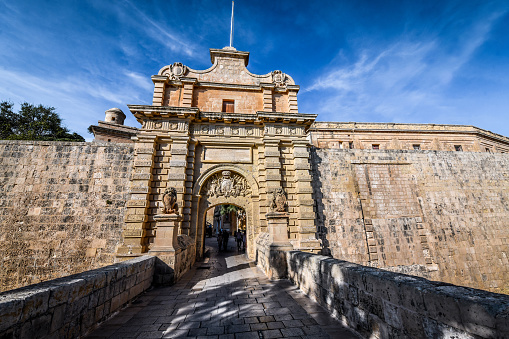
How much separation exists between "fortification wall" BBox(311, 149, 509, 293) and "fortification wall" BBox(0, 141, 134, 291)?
9.95 metres

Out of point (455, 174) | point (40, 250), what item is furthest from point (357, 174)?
point (40, 250)

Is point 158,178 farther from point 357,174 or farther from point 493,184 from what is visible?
point 493,184

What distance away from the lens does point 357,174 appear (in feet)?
39.4

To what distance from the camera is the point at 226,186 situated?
10.6 m

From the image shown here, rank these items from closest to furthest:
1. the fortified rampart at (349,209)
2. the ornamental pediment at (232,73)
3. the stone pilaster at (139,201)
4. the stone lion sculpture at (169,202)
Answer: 1. the stone lion sculpture at (169,202)
2. the stone pilaster at (139,201)
3. the fortified rampart at (349,209)
4. the ornamental pediment at (232,73)

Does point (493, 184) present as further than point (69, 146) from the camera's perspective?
Yes

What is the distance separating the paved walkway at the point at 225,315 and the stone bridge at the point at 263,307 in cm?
2

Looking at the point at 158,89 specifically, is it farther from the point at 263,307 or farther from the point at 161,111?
the point at 263,307

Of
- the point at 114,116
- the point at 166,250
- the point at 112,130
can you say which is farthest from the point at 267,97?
the point at 114,116

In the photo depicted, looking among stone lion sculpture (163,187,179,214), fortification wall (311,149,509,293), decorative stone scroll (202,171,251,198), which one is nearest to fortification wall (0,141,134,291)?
decorative stone scroll (202,171,251,198)

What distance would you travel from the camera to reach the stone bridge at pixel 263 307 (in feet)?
6.21

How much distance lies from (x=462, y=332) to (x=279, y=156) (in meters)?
9.26

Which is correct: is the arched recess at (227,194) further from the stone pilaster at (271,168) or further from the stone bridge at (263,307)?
the stone bridge at (263,307)

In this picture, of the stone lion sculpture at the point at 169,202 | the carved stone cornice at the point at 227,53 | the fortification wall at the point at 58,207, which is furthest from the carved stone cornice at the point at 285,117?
the fortification wall at the point at 58,207
